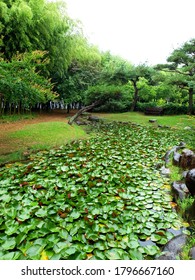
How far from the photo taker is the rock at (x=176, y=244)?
2.22 meters

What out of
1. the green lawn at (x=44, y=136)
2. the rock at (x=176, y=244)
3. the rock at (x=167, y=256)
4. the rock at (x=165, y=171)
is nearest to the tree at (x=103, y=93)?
the green lawn at (x=44, y=136)

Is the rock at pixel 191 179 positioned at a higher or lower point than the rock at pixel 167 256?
higher

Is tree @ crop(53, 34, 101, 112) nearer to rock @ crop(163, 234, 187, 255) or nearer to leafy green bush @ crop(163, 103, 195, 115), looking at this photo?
leafy green bush @ crop(163, 103, 195, 115)

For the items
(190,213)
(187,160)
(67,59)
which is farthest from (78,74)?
(190,213)

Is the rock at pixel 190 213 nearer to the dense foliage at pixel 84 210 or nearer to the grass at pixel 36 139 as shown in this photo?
the dense foliage at pixel 84 210

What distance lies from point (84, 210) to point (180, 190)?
163 centimetres

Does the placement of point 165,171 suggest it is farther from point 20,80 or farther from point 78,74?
point 78,74

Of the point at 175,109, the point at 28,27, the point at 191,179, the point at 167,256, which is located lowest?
the point at 167,256

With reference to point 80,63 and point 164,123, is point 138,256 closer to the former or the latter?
point 164,123

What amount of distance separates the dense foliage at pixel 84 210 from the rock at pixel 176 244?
11 cm

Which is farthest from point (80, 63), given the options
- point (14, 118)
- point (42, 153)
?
point (42, 153)

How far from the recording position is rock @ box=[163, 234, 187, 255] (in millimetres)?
2215

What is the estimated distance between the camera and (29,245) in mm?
2225

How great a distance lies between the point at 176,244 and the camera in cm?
230
